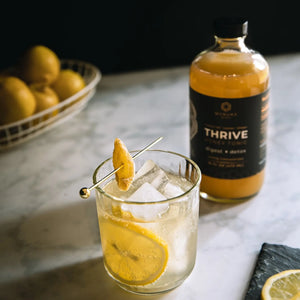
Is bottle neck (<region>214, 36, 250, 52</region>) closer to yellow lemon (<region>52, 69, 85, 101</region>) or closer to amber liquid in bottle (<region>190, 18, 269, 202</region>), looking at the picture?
amber liquid in bottle (<region>190, 18, 269, 202</region>)

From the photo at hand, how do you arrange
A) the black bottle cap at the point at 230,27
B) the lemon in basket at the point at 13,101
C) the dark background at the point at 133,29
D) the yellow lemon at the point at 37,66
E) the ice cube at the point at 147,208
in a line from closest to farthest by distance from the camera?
1. the ice cube at the point at 147,208
2. the black bottle cap at the point at 230,27
3. the lemon in basket at the point at 13,101
4. the yellow lemon at the point at 37,66
5. the dark background at the point at 133,29

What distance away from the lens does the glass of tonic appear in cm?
65

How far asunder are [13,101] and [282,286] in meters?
0.76

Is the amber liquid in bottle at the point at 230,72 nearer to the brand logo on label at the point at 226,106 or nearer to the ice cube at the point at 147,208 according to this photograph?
the brand logo on label at the point at 226,106

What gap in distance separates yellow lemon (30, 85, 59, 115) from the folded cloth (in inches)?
26.6

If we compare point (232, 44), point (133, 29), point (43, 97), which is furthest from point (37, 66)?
point (232, 44)

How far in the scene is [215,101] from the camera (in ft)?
2.69

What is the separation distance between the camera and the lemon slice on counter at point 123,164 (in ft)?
2.23

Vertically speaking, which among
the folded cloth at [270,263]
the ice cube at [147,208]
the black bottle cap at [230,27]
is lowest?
the folded cloth at [270,263]

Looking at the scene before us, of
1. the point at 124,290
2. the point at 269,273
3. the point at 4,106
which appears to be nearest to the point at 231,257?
the point at 269,273

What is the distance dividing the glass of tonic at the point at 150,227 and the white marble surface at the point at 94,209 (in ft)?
0.11

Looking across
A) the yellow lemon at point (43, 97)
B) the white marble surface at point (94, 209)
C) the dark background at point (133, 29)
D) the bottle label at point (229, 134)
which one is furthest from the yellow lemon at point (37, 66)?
the bottle label at point (229, 134)

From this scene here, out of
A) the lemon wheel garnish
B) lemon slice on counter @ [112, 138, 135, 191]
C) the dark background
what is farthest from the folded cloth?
the dark background

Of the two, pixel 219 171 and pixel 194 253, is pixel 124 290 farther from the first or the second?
pixel 219 171
